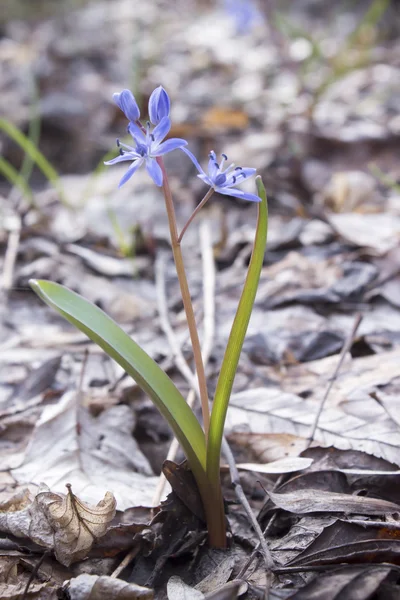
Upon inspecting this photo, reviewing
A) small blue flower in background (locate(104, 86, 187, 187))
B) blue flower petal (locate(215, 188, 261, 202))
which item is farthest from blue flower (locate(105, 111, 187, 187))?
blue flower petal (locate(215, 188, 261, 202))

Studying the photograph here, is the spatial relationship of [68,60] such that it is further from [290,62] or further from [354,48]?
[354,48]

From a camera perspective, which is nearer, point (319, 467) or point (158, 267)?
point (319, 467)

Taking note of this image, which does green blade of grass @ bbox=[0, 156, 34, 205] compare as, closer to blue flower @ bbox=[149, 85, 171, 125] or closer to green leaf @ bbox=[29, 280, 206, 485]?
green leaf @ bbox=[29, 280, 206, 485]

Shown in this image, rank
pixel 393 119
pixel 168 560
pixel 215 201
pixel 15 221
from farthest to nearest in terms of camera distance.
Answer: pixel 393 119 < pixel 215 201 < pixel 15 221 < pixel 168 560

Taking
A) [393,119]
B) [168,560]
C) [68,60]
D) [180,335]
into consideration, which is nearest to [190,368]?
[180,335]

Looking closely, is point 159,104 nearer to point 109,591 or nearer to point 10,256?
point 109,591

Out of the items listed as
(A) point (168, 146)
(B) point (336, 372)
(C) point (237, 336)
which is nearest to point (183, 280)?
(C) point (237, 336)

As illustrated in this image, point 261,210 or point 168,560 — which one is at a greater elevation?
point 261,210
